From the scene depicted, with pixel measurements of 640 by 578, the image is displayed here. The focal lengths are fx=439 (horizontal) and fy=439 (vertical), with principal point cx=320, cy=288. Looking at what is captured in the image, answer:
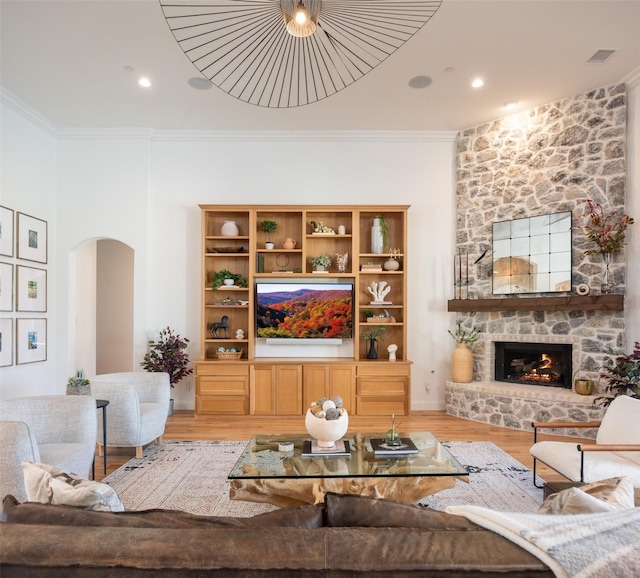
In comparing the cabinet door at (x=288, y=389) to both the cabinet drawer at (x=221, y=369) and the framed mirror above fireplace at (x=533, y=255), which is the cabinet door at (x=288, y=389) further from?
the framed mirror above fireplace at (x=533, y=255)

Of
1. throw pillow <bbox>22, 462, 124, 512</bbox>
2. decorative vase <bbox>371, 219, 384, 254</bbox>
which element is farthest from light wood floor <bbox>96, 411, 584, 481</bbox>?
throw pillow <bbox>22, 462, 124, 512</bbox>

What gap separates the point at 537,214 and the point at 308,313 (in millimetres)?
3094

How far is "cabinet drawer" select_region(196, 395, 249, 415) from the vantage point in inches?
216

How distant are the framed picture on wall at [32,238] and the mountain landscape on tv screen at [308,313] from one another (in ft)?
9.12

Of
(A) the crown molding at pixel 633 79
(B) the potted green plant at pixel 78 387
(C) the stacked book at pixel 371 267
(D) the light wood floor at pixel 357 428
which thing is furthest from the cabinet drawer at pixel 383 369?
(A) the crown molding at pixel 633 79

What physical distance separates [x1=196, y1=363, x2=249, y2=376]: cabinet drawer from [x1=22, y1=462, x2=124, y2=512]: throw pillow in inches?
156

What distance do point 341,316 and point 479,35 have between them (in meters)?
3.44

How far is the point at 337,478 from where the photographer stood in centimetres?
264

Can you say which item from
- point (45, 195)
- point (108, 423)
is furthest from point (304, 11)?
point (45, 195)

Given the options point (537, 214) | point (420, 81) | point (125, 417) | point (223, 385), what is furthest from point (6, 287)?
point (537, 214)

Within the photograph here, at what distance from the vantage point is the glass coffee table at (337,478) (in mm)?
2646

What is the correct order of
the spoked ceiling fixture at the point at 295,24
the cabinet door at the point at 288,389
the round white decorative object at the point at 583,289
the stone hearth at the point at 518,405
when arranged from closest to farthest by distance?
the spoked ceiling fixture at the point at 295,24
the stone hearth at the point at 518,405
the round white decorative object at the point at 583,289
the cabinet door at the point at 288,389

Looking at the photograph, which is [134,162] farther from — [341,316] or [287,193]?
[341,316]

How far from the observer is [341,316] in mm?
5828
